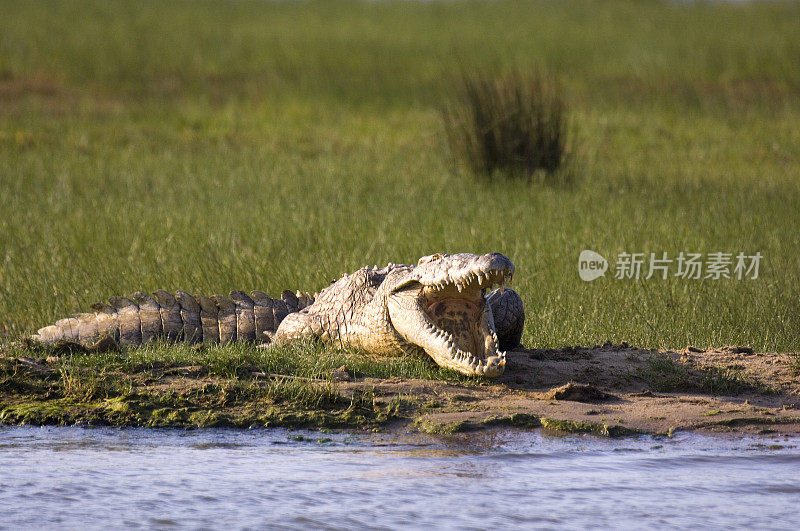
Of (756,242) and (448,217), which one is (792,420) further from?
(448,217)

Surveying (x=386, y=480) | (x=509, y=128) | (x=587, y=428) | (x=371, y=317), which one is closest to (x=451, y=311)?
(x=371, y=317)

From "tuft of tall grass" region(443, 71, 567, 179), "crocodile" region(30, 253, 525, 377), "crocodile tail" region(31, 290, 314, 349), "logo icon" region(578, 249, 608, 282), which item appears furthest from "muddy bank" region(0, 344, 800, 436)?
"tuft of tall grass" region(443, 71, 567, 179)

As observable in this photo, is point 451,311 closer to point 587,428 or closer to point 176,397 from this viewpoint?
point 587,428

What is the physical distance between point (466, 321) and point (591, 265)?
133 inches

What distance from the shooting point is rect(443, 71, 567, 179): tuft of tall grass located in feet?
43.5

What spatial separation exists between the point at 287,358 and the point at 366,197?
6834 mm

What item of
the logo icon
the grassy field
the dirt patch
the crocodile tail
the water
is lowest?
the water

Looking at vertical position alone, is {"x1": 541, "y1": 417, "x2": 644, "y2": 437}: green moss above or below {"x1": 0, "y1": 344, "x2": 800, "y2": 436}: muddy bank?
below

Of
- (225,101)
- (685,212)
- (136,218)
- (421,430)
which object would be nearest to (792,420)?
(421,430)

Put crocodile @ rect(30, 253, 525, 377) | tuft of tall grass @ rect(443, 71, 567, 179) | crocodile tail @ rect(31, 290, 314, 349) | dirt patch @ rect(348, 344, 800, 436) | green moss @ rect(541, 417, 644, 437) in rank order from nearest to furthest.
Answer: green moss @ rect(541, 417, 644, 437), dirt patch @ rect(348, 344, 800, 436), crocodile @ rect(30, 253, 525, 377), crocodile tail @ rect(31, 290, 314, 349), tuft of tall grass @ rect(443, 71, 567, 179)

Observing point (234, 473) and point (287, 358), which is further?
point (287, 358)

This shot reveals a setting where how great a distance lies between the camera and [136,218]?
1123 cm

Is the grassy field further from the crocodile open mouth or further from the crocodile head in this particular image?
the crocodile open mouth

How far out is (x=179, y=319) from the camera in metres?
7.14
